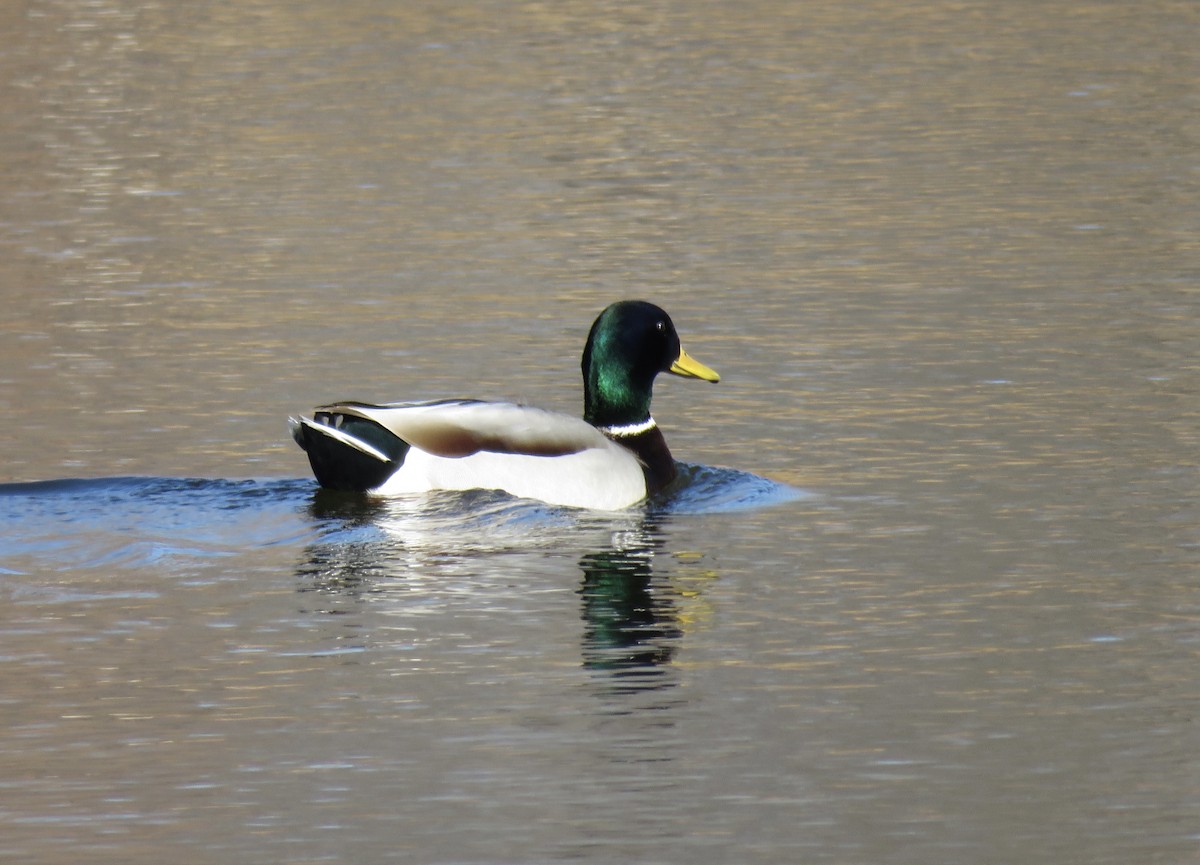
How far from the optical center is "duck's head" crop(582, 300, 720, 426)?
1262 centimetres

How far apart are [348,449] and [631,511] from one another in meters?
1.44

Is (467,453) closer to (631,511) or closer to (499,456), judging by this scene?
(499,456)

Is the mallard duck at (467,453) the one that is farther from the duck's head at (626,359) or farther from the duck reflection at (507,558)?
the duck's head at (626,359)

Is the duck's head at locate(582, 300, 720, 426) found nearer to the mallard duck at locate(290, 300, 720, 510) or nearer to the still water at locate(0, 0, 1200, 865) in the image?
the still water at locate(0, 0, 1200, 865)

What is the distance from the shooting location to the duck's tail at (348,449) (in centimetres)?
1144

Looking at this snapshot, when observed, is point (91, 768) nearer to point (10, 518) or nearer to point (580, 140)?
point (10, 518)

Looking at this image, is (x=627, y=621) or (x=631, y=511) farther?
(x=631, y=511)

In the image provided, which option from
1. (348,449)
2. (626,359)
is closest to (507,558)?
(348,449)

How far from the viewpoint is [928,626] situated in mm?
8836

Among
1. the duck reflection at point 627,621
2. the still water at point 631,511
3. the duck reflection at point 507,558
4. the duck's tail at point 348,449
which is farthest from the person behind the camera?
the duck's tail at point 348,449

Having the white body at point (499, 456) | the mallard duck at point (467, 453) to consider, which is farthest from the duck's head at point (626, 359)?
the white body at point (499, 456)

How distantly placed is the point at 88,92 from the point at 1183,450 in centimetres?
2009

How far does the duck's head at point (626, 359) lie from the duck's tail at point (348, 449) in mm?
1446

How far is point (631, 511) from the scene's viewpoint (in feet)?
38.2
